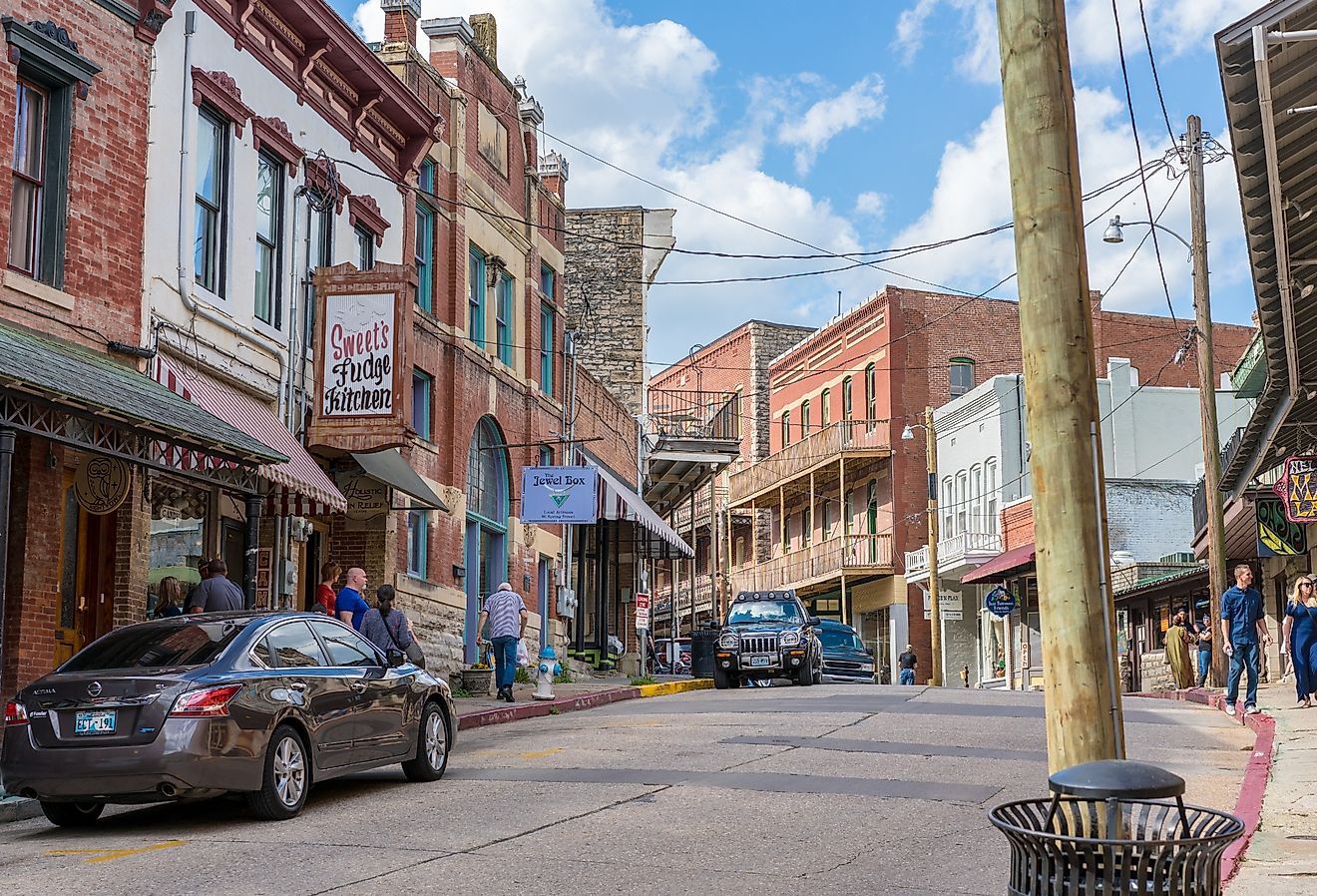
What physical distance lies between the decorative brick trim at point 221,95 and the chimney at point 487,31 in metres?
13.2

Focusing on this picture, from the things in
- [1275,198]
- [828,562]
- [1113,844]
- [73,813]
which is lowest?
[73,813]

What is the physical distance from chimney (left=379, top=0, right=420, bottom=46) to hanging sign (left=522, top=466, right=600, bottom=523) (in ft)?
25.0

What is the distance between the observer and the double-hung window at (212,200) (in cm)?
1906

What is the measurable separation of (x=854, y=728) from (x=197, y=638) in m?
8.06

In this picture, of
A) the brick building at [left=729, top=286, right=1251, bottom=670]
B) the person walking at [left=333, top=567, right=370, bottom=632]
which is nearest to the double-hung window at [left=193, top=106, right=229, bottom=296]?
the person walking at [left=333, top=567, right=370, bottom=632]

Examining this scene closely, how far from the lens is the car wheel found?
10977 millimetres

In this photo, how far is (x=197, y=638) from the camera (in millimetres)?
11414

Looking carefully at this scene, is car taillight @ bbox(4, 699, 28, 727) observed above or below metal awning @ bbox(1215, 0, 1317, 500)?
below

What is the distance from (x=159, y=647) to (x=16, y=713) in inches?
41.0

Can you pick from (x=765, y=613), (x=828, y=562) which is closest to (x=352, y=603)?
(x=765, y=613)

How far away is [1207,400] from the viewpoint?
2661 centimetres

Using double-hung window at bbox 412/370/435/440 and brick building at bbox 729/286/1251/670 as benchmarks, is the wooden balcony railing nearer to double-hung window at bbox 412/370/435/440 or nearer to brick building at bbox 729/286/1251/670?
brick building at bbox 729/286/1251/670

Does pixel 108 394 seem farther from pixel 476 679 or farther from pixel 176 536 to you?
pixel 476 679

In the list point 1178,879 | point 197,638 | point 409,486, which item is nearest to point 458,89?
point 409,486
